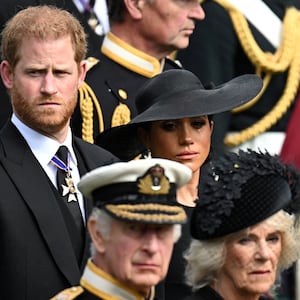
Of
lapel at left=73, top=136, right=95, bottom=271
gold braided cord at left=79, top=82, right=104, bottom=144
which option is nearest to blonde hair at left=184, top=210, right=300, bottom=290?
lapel at left=73, top=136, right=95, bottom=271

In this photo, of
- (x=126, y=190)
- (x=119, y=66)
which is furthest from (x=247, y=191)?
(x=119, y=66)

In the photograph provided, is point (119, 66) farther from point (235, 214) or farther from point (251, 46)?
point (235, 214)

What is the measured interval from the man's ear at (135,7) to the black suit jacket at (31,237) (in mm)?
1757

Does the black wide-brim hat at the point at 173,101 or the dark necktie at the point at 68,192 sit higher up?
the black wide-brim hat at the point at 173,101

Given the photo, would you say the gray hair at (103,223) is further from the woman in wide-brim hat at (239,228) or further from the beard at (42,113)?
the beard at (42,113)

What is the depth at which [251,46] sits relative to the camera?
30.3ft

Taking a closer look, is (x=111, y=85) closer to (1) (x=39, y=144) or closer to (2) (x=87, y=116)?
(2) (x=87, y=116)

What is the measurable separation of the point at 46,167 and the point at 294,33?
9.12 feet

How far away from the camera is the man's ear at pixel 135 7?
27.6 feet

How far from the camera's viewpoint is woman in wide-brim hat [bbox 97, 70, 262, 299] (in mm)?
7383

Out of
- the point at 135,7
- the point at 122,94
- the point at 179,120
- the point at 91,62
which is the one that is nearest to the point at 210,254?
the point at 179,120

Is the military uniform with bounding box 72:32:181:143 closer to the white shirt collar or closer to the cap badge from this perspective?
the white shirt collar

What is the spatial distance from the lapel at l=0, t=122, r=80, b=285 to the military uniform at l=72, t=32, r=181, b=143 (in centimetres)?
121

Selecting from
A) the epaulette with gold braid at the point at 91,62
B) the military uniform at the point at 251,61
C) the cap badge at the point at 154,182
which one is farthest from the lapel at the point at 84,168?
the military uniform at the point at 251,61
